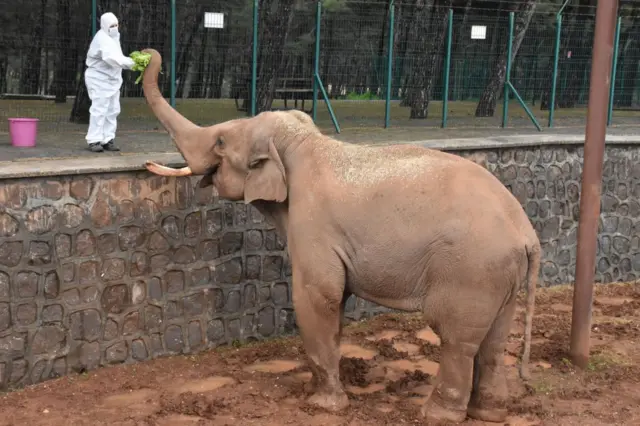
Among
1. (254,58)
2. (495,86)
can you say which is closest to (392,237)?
(254,58)

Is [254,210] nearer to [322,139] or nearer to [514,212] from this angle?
[322,139]

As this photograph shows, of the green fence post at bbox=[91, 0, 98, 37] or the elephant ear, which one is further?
the green fence post at bbox=[91, 0, 98, 37]

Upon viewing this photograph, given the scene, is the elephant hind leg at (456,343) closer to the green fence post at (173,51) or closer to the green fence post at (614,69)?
the green fence post at (173,51)

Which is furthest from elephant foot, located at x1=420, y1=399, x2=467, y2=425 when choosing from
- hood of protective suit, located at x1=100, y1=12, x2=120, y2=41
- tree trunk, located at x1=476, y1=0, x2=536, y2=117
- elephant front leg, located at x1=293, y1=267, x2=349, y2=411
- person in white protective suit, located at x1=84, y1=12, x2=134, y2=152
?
tree trunk, located at x1=476, y1=0, x2=536, y2=117

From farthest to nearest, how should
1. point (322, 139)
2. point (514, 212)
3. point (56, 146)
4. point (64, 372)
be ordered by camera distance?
point (56, 146) → point (64, 372) → point (322, 139) → point (514, 212)

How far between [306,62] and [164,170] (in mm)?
5960

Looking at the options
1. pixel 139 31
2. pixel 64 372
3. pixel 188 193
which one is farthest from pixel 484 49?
pixel 64 372

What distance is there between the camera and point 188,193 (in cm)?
701

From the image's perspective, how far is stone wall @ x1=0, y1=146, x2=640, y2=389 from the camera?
6148mm

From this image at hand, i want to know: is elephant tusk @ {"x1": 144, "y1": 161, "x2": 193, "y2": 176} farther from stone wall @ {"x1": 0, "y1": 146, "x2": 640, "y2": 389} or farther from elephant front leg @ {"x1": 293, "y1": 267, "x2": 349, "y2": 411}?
elephant front leg @ {"x1": 293, "y1": 267, "x2": 349, "y2": 411}

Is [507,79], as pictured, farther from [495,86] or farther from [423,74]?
[423,74]

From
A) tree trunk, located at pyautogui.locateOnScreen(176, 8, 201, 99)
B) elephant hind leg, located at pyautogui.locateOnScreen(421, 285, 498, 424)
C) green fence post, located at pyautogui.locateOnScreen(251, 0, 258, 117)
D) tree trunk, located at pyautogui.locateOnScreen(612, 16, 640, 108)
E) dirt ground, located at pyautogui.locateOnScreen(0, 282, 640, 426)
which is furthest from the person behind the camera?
tree trunk, located at pyautogui.locateOnScreen(612, 16, 640, 108)

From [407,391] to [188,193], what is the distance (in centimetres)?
244

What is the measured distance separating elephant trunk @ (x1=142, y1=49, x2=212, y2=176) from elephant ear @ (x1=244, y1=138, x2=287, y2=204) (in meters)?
0.42
